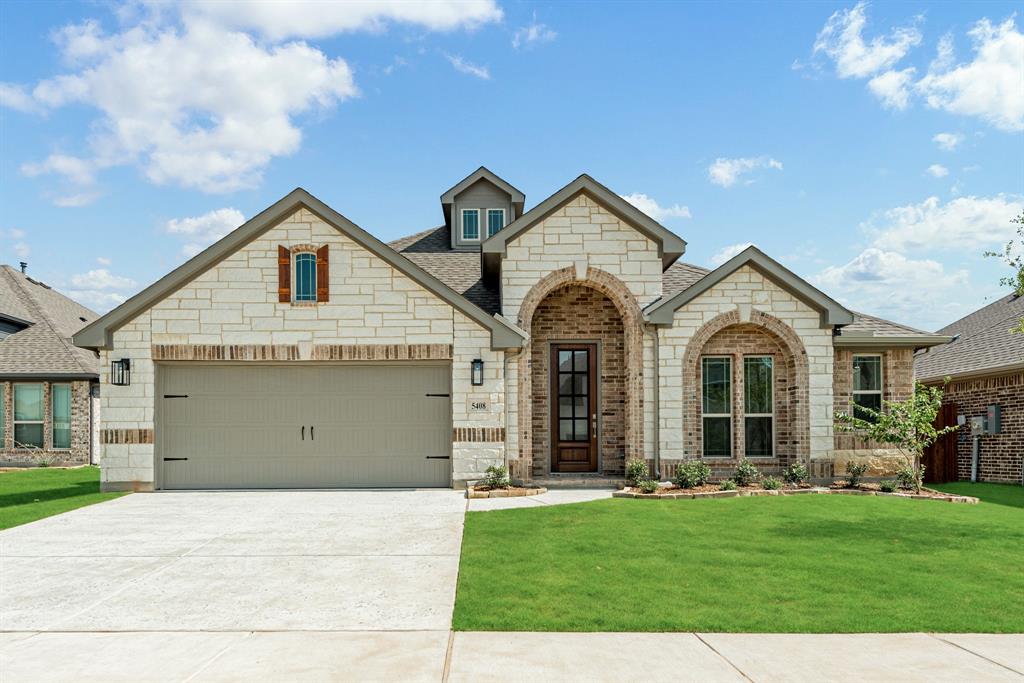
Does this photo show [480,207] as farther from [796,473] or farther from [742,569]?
[742,569]

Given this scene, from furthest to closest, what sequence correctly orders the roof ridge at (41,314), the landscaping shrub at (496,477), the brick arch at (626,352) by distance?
the roof ridge at (41,314) < the brick arch at (626,352) < the landscaping shrub at (496,477)

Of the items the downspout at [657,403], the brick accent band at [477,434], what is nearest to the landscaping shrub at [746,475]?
the downspout at [657,403]

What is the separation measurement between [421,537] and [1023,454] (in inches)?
592

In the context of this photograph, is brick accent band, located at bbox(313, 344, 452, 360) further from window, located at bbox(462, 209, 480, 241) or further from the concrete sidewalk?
the concrete sidewalk

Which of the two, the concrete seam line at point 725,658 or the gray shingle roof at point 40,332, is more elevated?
the gray shingle roof at point 40,332

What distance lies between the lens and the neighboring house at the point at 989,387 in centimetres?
1720

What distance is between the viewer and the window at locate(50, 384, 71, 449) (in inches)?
854

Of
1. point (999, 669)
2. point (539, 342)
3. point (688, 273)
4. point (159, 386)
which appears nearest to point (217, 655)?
A: point (999, 669)

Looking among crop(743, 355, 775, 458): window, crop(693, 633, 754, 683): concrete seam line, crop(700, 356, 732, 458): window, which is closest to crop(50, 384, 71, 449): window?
crop(700, 356, 732, 458): window

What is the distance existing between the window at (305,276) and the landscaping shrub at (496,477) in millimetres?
4717

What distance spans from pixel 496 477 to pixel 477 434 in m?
0.91

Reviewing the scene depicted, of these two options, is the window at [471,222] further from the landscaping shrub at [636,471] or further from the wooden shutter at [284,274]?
the landscaping shrub at [636,471]

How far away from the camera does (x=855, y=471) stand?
14.2 metres

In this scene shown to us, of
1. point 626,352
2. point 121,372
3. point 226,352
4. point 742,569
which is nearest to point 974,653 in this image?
point 742,569
